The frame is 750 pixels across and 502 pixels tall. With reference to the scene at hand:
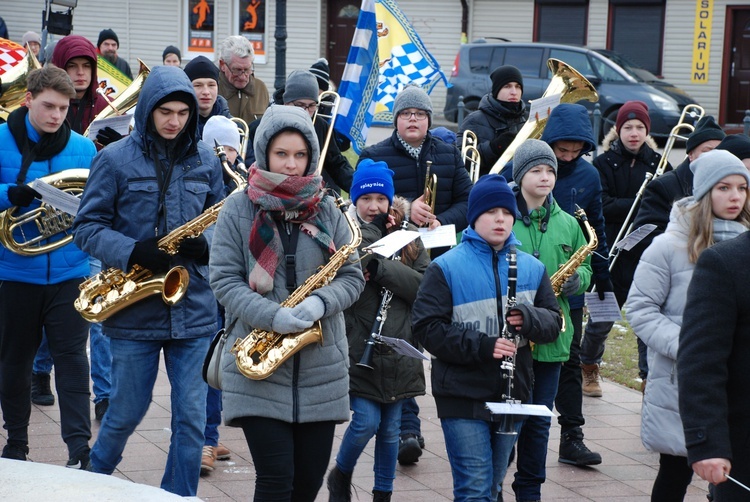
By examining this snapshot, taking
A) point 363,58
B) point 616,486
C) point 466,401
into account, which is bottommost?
point 616,486

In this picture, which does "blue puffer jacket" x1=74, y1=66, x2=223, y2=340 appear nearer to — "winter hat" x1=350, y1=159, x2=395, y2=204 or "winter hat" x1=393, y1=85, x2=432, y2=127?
"winter hat" x1=350, y1=159, x2=395, y2=204

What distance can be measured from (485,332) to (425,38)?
80.5ft

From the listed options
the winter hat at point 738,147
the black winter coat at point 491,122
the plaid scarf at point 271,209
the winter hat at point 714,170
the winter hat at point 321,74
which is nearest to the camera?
the plaid scarf at point 271,209

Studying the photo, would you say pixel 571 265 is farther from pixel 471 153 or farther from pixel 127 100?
pixel 127 100

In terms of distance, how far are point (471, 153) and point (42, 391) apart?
11.2 feet

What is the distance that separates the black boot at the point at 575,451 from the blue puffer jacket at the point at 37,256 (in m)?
2.95

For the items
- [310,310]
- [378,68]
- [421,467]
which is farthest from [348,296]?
[378,68]

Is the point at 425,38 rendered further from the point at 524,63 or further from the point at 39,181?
the point at 39,181

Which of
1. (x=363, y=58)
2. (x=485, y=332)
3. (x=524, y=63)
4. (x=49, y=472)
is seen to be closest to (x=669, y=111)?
(x=524, y=63)

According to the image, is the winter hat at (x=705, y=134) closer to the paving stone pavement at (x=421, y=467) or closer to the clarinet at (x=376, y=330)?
the paving stone pavement at (x=421, y=467)

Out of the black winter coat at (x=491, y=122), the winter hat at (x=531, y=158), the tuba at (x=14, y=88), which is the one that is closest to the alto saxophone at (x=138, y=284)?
the winter hat at (x=531, y=158)

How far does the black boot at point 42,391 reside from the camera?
722cm

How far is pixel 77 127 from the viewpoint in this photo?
279 inches

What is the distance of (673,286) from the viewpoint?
4.98m
